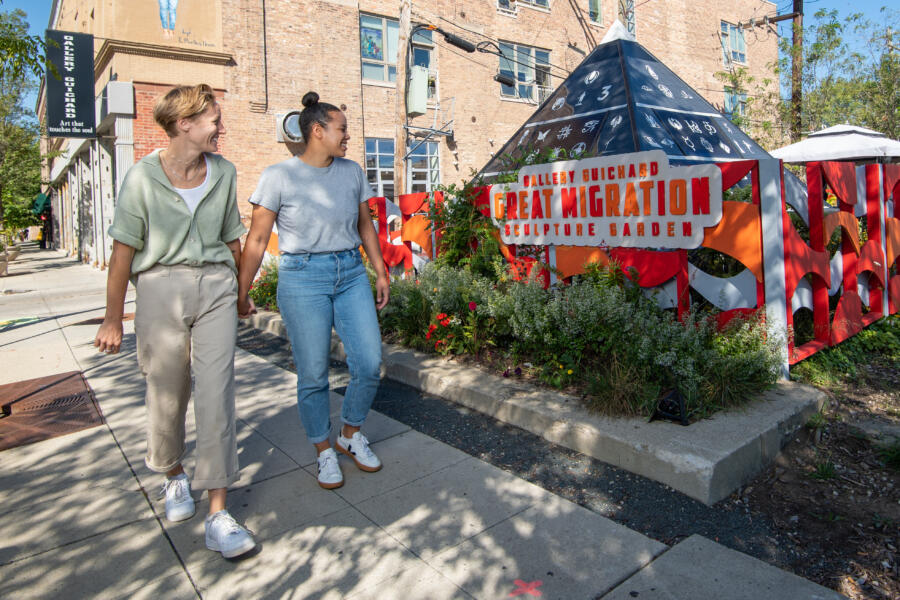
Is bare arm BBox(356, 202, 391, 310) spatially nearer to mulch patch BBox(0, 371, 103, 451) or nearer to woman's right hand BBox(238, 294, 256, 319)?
woman's right hand BBox(238, 294, 256, 319)

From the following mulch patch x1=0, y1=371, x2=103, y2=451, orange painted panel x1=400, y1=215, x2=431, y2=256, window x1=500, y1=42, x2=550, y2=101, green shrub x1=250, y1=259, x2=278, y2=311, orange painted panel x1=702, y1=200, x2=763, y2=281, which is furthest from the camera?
window x1=500, y1=42, x2=550, y2=101

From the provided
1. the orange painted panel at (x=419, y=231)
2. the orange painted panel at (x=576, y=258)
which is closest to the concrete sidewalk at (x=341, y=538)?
the orange painted panel at (x=576, y=258)

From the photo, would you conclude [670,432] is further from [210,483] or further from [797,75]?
[797,75]

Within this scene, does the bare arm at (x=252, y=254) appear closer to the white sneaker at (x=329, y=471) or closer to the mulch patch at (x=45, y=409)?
the white sneaker at (x=329, y=471)

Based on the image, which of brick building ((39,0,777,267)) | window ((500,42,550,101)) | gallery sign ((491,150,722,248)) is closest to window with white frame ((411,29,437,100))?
brick building ((39,0,777,267))

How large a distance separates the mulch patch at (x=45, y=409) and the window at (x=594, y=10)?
947 inches

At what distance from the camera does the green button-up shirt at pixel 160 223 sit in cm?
262

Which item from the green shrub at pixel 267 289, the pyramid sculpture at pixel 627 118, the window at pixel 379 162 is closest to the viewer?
the pyramid sculpture at pixel 627 118

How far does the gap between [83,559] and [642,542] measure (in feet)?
7.94

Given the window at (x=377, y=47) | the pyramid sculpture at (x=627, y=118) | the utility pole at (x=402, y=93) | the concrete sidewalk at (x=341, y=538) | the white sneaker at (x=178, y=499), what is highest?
the window at (x=377, y=47)

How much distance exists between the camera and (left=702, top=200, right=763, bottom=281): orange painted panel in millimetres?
4164

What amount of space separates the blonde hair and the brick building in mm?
9994

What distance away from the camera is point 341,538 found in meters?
2.78

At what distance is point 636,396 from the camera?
373cm
